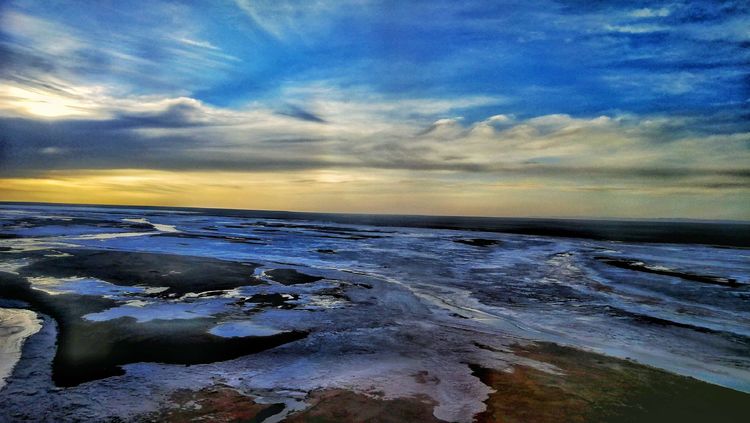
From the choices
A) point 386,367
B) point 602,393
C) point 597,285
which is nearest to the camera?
point 602,393

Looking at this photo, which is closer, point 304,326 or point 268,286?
point 304,326

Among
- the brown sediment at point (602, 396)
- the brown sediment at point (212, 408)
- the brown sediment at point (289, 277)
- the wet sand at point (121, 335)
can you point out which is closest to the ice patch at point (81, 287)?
the wet sand at point (121, 335)

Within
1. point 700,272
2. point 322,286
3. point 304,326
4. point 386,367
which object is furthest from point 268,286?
point 700,272

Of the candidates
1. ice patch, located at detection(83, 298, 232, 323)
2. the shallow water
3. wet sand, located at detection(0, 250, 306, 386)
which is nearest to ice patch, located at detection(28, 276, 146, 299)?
the shallow water

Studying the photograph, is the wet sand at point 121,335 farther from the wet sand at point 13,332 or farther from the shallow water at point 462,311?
the wet sand at point 13,332

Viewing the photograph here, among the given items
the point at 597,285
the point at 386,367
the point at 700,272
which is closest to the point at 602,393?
the point at 386,367

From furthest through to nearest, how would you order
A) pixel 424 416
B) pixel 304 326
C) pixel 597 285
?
pixel 597 285 → pixel 304 326 → pixel 424 416

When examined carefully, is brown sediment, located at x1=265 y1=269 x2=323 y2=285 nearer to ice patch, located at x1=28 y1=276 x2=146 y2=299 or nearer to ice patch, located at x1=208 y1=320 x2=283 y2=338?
ice patch, located at x1=28 y1=276 x2=146 y2=299

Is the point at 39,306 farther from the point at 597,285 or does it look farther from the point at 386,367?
the point at 597,285
